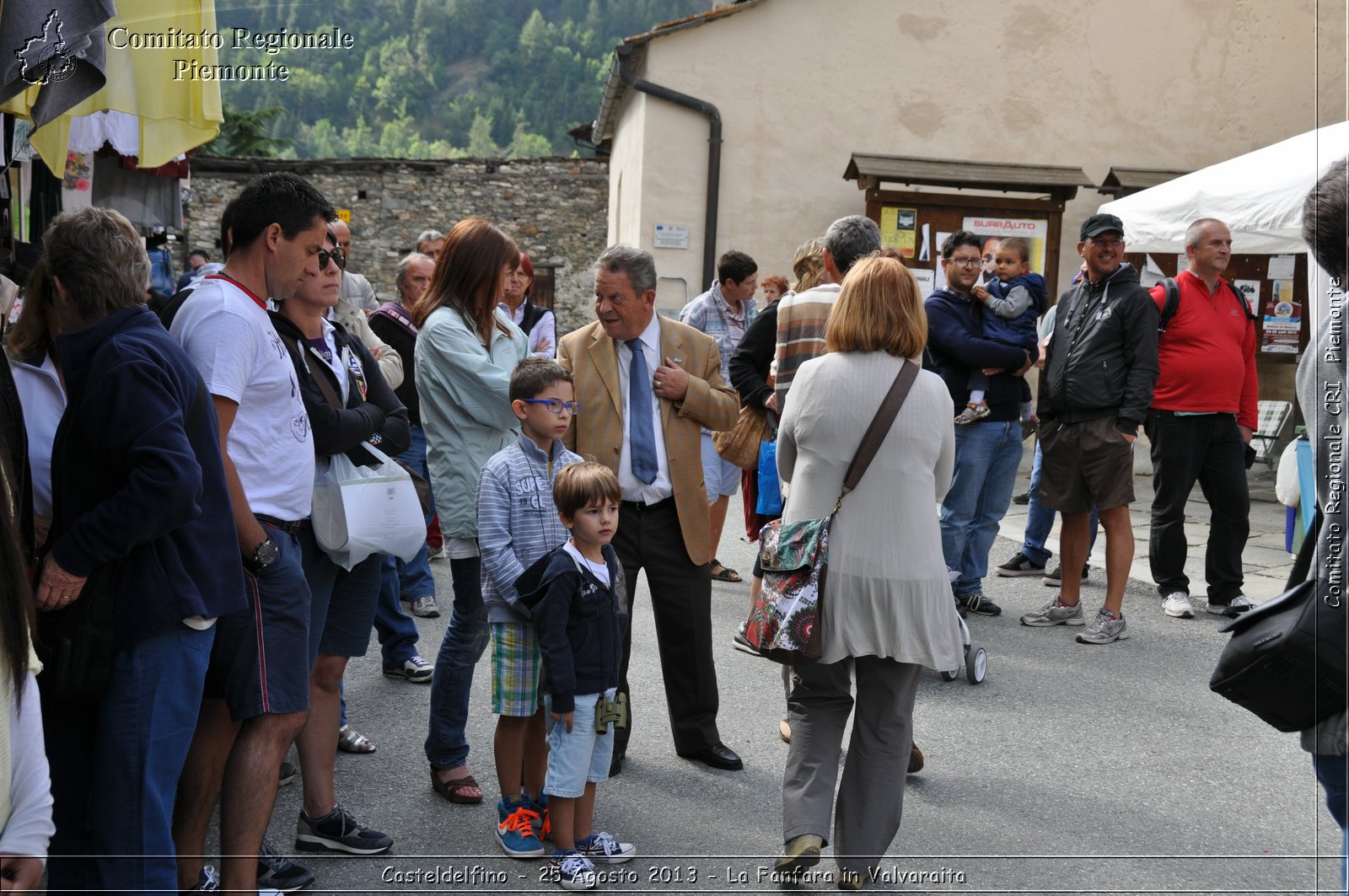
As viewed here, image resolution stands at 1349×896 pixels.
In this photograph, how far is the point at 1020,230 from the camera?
44.9 ft

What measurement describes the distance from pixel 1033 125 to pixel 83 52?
1320cm

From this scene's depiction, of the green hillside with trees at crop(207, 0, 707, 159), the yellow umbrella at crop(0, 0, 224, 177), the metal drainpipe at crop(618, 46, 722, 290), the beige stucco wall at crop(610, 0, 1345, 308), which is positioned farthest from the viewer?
the green hillside with trees at crop(207, 0, 707, 159)

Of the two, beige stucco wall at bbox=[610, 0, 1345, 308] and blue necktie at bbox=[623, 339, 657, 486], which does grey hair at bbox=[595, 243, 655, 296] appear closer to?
blue necktie at bbox=[623, 339, 657, 486]

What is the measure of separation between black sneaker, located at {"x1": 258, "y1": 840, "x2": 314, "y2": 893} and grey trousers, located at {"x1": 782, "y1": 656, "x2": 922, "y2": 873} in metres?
1.50

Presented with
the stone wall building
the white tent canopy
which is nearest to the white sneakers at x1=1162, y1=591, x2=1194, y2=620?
the white tent canopy

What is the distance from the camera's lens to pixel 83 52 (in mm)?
3477

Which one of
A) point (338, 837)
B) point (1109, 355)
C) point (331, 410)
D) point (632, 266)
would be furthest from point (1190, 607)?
point (331, 410)

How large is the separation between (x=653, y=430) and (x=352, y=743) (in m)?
1.75

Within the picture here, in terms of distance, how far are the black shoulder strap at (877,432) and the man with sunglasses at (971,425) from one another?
3.02 meters

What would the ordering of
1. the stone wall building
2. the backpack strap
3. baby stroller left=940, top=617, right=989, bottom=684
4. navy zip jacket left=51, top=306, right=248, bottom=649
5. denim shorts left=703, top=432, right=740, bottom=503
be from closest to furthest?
navy zip jacket left=51, top=306, right=248, bottom=649 → baby stroller left=940, top=617, right=989, bottom=684 → the backpack strap → denim shorts left=703, top=432, right=740, bottom=503 → the stone wall building

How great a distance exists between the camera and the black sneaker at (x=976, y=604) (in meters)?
7.24

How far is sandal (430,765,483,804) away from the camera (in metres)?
4.25

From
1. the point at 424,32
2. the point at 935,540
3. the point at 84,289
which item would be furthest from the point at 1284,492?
the point at 424,32

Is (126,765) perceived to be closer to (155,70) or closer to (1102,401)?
(155,70)
